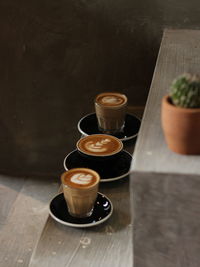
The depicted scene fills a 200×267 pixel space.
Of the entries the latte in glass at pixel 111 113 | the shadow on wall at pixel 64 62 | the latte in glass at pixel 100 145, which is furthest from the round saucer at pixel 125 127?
the shadow on wall at pixel 64 62

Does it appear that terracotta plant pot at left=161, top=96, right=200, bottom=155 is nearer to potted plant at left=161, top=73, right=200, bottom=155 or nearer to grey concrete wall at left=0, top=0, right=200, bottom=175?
potted plant at left=161, top=73, right=200, bottom=155

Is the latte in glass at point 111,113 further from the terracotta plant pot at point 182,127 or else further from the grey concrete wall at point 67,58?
the terracotta plant pot at point 182,127

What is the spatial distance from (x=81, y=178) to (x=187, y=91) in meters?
0.66

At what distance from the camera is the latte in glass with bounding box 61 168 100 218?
63.5 inches

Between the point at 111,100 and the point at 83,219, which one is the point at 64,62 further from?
the point at 83,219

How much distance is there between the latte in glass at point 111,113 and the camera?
6.90 feet

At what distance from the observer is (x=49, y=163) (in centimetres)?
300

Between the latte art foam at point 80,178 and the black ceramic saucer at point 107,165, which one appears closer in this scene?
the latte art foam at point 80,178

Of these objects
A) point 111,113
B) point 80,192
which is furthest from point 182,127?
point 111,113

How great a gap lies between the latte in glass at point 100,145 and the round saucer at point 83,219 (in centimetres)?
20

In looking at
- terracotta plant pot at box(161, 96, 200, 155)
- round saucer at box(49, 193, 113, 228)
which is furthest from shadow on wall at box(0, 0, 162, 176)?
terracotta plant pot at box(161, 96, 200, 155)

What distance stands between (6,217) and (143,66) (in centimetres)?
108

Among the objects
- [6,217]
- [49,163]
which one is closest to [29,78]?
[49,163]

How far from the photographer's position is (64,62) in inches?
106
